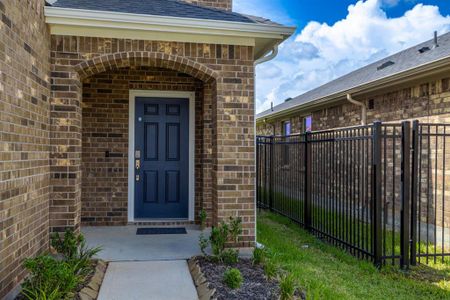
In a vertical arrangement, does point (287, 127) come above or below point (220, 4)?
below

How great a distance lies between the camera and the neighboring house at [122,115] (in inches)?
150

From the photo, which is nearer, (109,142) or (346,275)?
(346,275)

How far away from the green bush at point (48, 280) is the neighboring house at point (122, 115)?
225 millimetres

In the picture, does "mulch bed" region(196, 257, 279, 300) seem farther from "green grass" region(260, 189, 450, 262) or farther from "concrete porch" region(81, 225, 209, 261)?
"green grass" region(260, 189, 450, 262)

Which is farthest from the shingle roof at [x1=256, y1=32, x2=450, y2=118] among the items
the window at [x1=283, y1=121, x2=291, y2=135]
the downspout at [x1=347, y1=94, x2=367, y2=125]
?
the window at [x1=283, y1=121, x2=291, y2=135]

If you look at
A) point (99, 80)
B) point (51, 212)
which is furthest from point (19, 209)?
point (99, 80)

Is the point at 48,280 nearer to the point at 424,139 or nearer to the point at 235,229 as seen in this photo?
the point at 235,229

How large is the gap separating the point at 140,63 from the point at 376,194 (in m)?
3.47

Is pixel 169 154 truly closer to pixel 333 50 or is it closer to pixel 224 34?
pixel 224 34

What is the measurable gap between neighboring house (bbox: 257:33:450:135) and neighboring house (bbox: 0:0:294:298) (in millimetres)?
2935

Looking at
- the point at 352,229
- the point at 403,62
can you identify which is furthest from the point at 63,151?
the point at 403,62

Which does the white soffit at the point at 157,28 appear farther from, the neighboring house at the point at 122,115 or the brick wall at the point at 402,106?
the brick wall at the point at 402,106

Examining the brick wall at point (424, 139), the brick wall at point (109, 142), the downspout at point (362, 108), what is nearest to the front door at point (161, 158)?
the brick wall at point (109, 142)

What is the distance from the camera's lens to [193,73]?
17.5 feet
